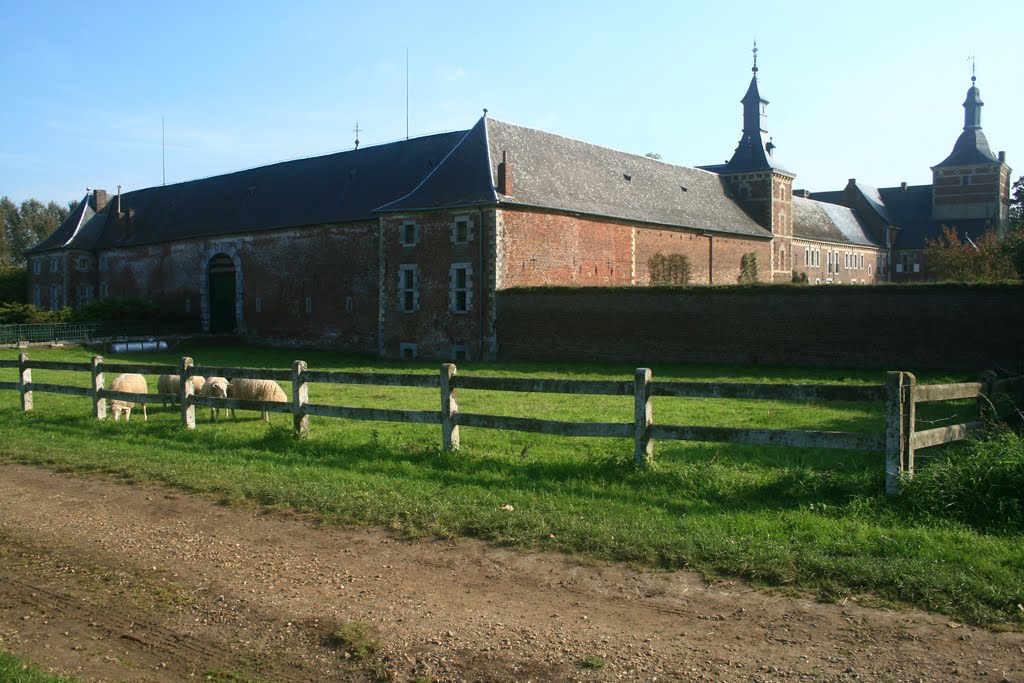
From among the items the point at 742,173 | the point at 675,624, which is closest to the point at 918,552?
the point at 675,624

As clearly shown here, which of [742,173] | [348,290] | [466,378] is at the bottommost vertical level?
[466,378]

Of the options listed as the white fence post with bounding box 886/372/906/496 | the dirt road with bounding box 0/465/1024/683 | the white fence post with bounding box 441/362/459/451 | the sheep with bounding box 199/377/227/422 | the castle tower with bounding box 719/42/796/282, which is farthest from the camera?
the castle tower with bounding box 719/42/796/282

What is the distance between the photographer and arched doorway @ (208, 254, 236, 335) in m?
41.4

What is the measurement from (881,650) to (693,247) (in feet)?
120

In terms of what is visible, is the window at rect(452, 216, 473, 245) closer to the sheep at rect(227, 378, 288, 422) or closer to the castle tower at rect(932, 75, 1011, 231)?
the sheep at rect(227, 378, 288, 422)

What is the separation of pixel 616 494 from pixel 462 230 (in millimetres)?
23631

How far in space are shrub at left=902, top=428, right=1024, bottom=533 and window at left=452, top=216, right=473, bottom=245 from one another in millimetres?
24064

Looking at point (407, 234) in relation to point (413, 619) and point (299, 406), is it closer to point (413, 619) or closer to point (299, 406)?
point (299, 406)

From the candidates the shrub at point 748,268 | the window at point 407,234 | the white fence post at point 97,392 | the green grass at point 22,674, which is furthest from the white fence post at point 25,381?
the shrub at point 748,268

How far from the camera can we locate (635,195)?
1484 inches

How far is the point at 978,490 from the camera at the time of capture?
691 cm

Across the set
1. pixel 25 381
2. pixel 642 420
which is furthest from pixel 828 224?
pixel 642 420

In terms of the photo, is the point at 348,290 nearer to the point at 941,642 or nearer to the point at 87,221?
the point at 87,221

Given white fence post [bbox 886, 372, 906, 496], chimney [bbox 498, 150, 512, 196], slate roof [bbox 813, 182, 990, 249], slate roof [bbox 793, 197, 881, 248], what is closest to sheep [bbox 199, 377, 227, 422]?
white fence post [bbox 886, 372, 906, 496]
